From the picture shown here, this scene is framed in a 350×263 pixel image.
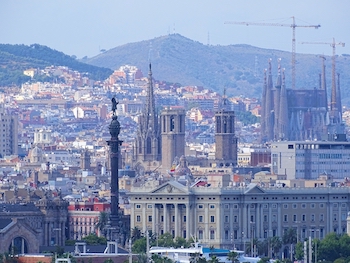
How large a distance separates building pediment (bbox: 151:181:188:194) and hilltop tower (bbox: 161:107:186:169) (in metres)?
65.2

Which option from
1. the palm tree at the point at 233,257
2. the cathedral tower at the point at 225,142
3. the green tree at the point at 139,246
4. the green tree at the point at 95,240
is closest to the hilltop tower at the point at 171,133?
the cathedral tower at the point at 225,142

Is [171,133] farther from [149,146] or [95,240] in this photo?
[95,240]

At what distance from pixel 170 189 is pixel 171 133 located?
6755cm

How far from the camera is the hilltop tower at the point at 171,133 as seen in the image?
181625mm

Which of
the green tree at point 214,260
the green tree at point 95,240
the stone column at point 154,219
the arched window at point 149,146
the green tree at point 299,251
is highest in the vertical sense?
the arched window at point 149,146

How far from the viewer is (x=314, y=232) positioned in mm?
115500

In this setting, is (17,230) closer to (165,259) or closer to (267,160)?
(165,259)

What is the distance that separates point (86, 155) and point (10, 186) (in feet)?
150

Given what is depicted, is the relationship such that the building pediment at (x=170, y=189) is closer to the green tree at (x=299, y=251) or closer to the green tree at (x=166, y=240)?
the green tree at (x=166, y=240)

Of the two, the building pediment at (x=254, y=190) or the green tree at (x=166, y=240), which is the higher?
the building pediment at (x=254, y=190)

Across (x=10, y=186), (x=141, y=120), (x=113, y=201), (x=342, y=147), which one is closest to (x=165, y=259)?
(x=113, y=201)

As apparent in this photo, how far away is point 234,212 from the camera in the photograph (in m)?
114

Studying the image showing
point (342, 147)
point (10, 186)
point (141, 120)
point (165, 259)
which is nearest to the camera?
point (165, 259)

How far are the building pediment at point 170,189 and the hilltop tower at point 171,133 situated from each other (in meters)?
65.2
